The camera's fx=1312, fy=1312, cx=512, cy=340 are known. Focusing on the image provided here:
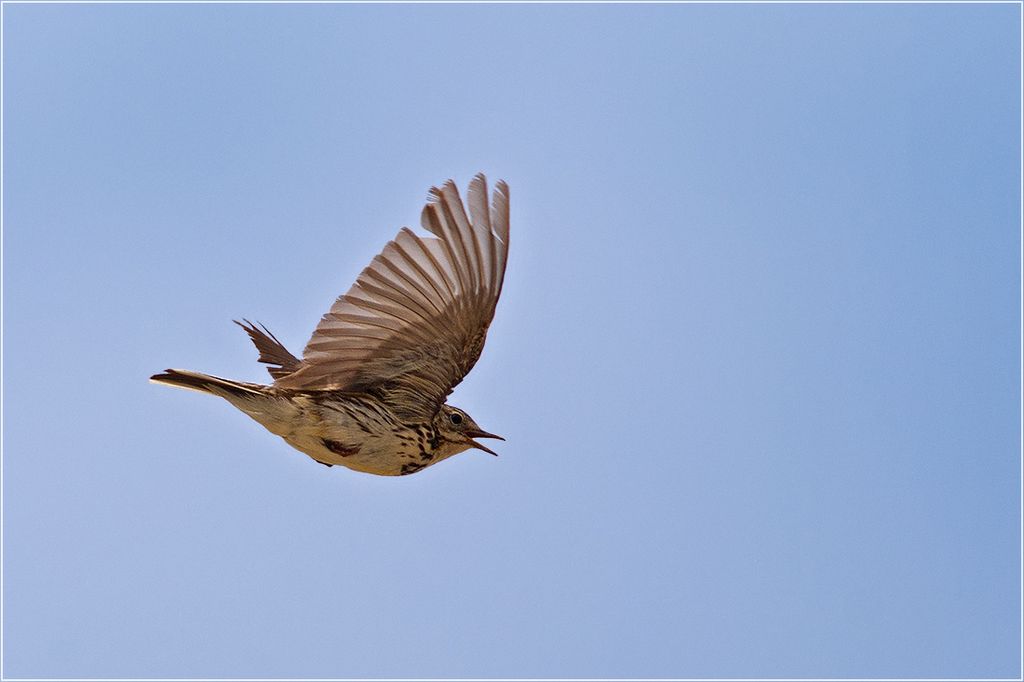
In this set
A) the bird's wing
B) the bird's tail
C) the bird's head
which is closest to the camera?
the bird's wing

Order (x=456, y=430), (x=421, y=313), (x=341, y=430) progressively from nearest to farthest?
(x=421, y=313) < (x=341, y=430) < (x=456, y=430)

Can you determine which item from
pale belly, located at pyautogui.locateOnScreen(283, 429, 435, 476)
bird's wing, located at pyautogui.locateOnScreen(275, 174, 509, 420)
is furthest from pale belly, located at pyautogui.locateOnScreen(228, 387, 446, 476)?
bird's wing, located at pyautogui.locateOnScreen(275, 174, 509, 420)

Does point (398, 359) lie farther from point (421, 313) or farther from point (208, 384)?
point (208, 384)

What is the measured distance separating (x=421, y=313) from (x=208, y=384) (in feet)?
5.41

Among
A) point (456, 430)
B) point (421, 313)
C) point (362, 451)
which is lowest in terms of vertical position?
point (362, 451)

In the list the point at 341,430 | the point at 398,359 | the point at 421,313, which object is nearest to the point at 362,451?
the point at 341,430

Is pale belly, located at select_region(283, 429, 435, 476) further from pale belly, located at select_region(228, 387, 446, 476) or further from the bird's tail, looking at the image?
the bird's tail

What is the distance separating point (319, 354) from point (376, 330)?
463 mm

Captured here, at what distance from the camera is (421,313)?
31.0 ft

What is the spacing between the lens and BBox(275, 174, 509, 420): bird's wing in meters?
8.84

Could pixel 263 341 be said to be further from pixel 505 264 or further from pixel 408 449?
pixel 505 264

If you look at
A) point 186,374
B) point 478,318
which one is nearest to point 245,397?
point 186,374

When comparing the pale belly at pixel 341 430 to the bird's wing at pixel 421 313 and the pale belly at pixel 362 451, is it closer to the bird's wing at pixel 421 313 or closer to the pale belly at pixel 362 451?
the pale belly at pixel 362 451

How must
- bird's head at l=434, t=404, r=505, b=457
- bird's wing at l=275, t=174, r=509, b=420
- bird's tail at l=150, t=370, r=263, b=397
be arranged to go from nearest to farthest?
bird's wing at l=275, t=174, r=509, b=420 → bird's tail at l=150, t=370, r=263, b=397 → bird's head at l=434, t=404, r=505, b=457
